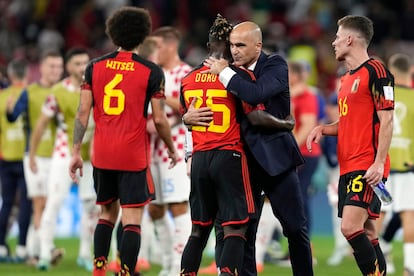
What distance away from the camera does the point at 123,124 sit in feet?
31.4

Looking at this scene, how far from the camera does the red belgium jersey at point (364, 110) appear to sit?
8805 millimetres

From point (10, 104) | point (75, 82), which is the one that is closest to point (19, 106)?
point (10, 104)

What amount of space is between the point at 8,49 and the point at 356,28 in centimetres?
1538

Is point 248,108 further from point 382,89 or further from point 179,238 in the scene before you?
point 179,238

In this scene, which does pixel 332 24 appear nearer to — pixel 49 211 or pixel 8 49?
pixel 8 49

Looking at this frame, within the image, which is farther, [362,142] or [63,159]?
[63,159]

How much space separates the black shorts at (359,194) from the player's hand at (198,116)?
1.23m

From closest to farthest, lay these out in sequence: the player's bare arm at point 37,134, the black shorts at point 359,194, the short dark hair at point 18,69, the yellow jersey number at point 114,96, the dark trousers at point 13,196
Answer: the black shorts at point 359,194
the yellow jersey number at point 114,96
the player's bare arm at point 37,134
the dark trousers at point 13,196
the short dark hair at point 18,69

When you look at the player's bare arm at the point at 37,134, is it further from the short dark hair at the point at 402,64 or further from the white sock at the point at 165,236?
the short dark hair at the point at 402,64

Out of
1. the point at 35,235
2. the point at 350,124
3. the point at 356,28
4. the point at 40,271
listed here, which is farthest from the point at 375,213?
the point at 35,235

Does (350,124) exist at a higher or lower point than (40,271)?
higher

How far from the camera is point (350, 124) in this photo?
8953 millimetres

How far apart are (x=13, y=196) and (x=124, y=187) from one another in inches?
188

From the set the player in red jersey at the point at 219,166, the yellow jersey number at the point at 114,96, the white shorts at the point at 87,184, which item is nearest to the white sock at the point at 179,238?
the white shorts at the point at 87,184
